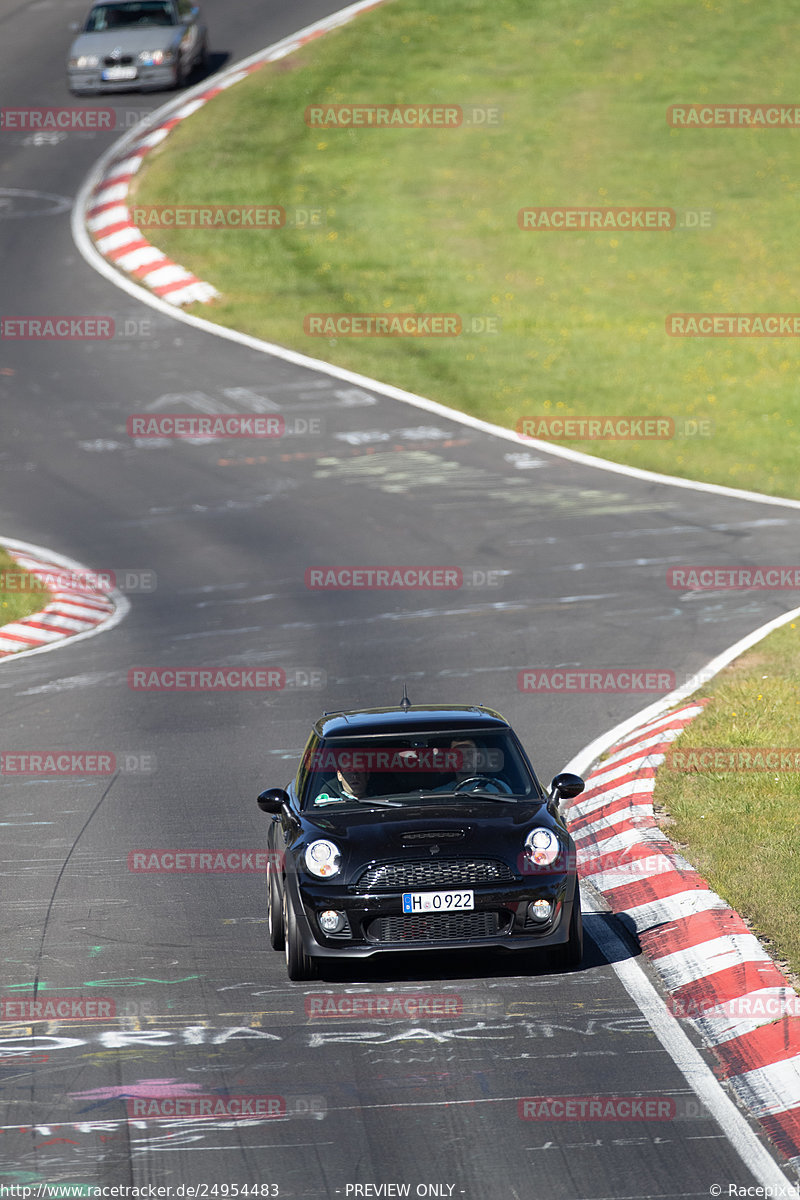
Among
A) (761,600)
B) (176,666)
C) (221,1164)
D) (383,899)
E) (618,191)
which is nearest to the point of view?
(221,1164)

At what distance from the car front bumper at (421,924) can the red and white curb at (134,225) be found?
2548cm

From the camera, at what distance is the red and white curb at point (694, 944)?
8008 mm

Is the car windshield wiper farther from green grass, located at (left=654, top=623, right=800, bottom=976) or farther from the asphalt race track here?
green grass, located at (left=654, top=623, right=800, bottom=976)

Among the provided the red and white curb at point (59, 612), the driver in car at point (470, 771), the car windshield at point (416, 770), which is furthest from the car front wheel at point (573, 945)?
the red and white curb at point (59, 612)

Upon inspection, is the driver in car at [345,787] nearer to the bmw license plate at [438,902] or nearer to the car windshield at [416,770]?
the car windshield at [416,770]

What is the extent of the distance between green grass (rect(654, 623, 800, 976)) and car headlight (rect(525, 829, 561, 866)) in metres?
1.29

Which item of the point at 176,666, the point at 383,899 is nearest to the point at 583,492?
the point at 176,666

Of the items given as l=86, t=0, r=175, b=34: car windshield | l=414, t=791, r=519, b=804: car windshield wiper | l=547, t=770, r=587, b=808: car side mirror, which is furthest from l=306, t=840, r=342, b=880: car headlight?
l=86, t=0, r=175, b=34: car windshield

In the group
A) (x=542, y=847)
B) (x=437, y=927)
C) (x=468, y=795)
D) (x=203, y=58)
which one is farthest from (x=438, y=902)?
(x=203, y=58)

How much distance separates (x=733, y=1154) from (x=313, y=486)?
1987cm

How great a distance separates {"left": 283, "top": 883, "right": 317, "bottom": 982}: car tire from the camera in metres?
9.66

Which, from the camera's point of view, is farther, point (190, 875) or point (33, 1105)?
point (190, 875)

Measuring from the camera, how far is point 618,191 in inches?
1522

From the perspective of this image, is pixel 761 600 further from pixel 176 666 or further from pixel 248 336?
pixel 248 336
